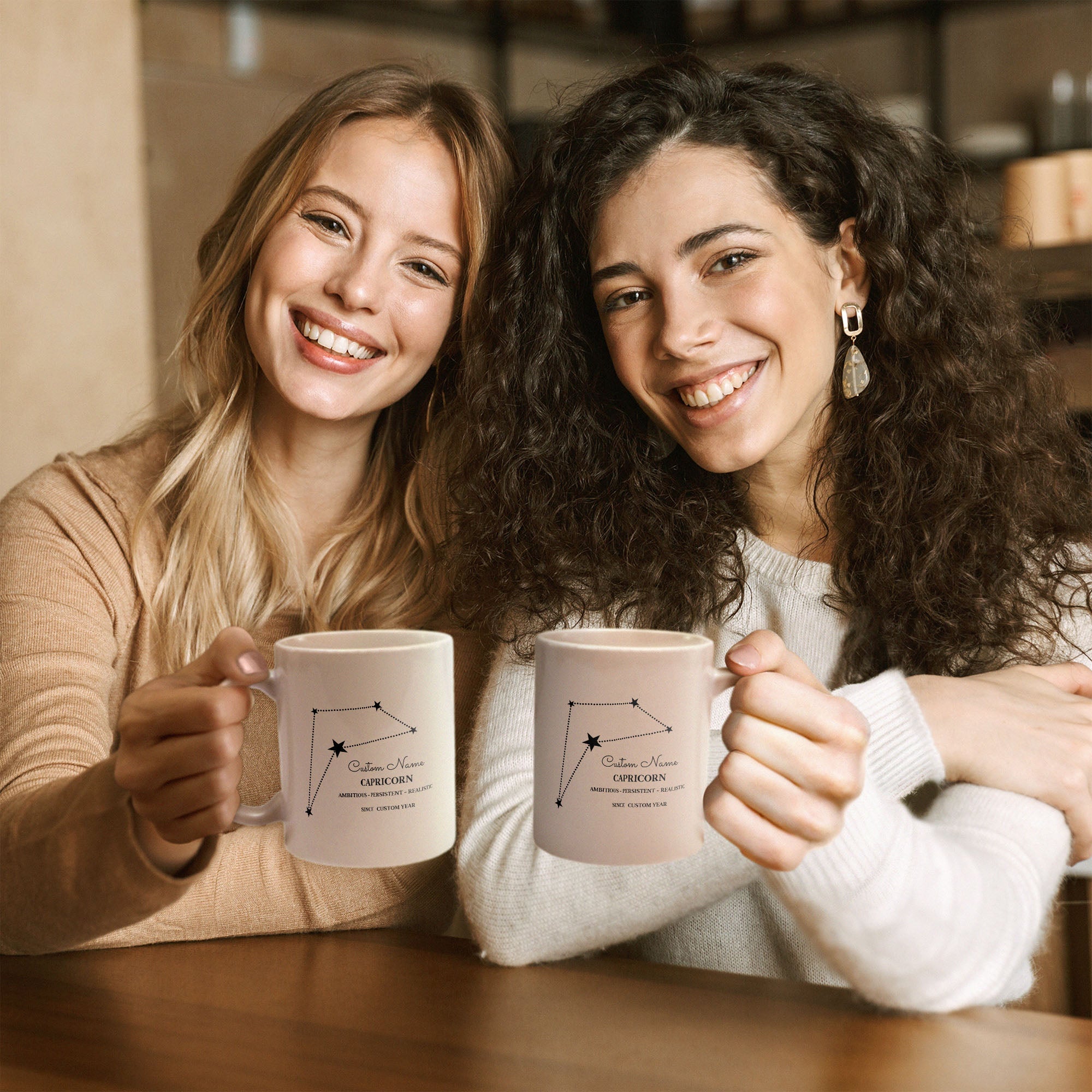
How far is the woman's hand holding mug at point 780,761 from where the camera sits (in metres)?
0.77

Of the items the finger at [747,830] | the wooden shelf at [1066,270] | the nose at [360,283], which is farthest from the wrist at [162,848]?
the wooden shelf at [1066,270]

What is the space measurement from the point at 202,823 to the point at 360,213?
74 centimetres

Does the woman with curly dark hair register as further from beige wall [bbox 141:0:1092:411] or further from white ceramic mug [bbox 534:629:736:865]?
beige wall [bbox 141:0:1092:411]

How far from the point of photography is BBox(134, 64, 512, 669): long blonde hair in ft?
4.41

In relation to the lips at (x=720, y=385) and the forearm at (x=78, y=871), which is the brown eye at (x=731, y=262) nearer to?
the lips at (x=720, y=385)

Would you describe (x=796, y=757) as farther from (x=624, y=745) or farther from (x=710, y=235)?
(x=710, y=235)

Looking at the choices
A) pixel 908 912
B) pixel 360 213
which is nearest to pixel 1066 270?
pixel 360 213

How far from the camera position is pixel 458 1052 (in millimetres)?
754

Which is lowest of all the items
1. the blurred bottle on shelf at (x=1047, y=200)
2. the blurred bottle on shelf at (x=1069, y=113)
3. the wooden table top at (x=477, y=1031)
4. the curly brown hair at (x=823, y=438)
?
the wooden table top at (x=477, y=1031)

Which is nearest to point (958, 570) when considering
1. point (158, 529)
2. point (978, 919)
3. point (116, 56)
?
point (978, 919)

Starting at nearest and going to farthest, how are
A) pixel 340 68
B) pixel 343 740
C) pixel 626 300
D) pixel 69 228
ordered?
pixel 343 740, pixel 626 300, pixel 69 228, pixel 340 68

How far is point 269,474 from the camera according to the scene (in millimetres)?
1431

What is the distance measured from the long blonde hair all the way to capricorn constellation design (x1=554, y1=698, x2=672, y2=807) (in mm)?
639

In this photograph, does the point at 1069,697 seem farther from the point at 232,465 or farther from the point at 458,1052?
the point at 232,465
